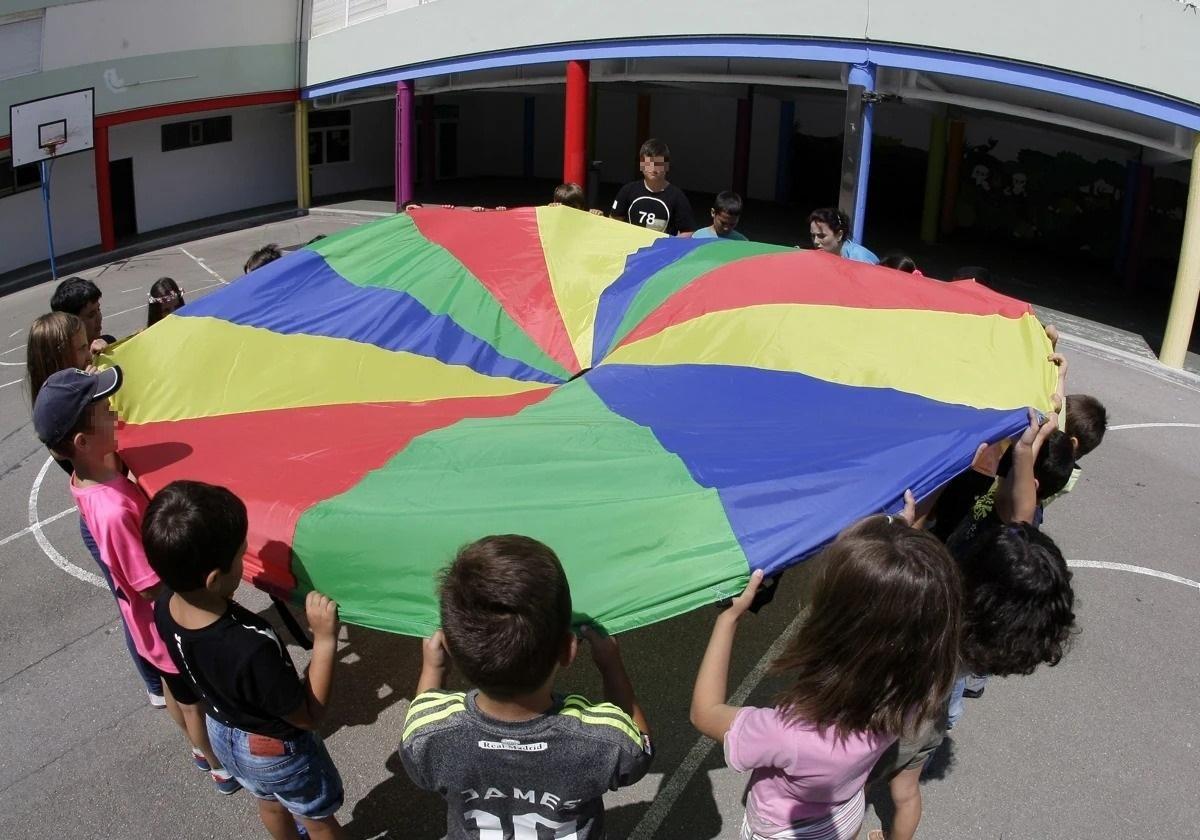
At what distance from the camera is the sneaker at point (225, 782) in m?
3.84

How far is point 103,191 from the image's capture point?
588 inches

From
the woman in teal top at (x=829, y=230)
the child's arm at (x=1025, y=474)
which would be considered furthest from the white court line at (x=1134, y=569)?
the child's arm at (x=1025, y=474)

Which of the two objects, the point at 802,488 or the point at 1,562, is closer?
the point at 802,488

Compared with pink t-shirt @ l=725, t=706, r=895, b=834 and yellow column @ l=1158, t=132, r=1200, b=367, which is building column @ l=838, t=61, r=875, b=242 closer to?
yellow column @ l=1158, t=132, r=1200, b=367

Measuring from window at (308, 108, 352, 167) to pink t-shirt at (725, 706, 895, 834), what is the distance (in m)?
17.3

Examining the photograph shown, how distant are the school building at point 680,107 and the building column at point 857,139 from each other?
0.03 metres

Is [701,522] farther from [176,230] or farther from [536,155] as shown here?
[536,155]

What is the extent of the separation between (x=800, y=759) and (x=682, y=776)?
1.65 meters

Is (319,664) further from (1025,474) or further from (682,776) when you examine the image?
(1025,474)

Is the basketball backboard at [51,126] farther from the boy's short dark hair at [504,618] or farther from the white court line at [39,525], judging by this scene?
the boy's short dark hair at [504,618]

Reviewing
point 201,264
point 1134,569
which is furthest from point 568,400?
point 201,264

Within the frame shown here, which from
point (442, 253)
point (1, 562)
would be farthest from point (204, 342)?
point (1, 562)

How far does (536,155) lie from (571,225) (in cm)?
1584

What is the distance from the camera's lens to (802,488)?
3.31 metres
